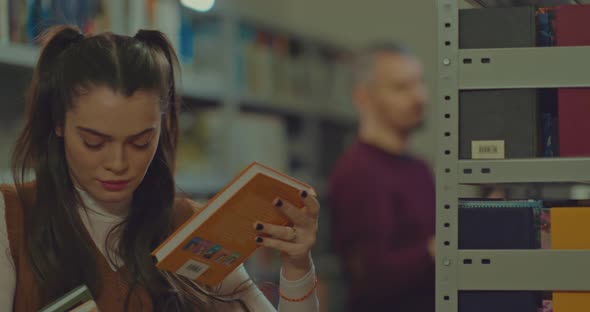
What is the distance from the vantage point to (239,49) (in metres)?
3.99

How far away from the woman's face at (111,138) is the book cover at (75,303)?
217mm

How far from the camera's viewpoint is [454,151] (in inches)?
59.6

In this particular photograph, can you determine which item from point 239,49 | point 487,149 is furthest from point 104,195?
point 239,49

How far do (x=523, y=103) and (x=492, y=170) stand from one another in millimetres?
132

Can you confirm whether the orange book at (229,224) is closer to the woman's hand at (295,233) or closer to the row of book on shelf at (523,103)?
the woman's hand at (295,233)

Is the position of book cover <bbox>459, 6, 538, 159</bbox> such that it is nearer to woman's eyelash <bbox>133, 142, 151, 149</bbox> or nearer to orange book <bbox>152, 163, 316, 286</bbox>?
orange book <bbox>152, 163, 316, 286</bbox>

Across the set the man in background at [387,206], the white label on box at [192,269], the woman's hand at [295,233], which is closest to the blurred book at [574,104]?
the woman's hand at [295,233]

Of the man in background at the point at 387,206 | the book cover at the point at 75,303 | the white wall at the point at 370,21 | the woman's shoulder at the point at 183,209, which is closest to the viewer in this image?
the book cover at the point at 75,303

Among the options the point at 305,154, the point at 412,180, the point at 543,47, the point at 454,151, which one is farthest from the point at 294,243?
the point at 305,154

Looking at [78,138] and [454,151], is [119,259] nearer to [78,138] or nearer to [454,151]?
[78,138]

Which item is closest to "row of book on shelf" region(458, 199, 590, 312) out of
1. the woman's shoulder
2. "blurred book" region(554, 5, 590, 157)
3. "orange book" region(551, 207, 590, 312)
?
"orange book" region(551, 207, 590, 312)

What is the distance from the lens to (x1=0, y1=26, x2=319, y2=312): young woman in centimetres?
154

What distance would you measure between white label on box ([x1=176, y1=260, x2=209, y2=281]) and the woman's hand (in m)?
0.12

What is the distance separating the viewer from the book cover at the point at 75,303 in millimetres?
1416
